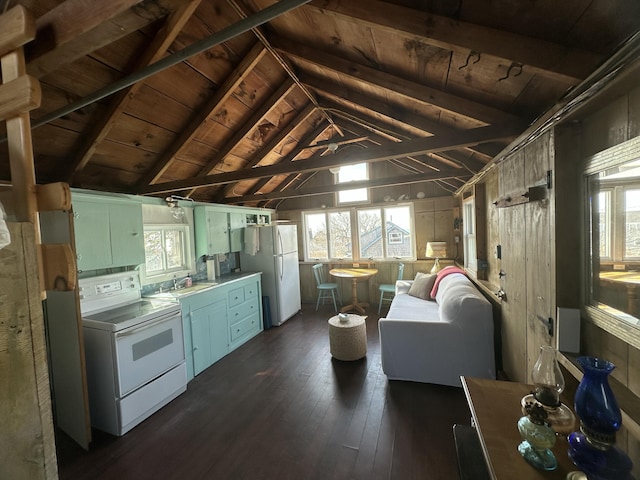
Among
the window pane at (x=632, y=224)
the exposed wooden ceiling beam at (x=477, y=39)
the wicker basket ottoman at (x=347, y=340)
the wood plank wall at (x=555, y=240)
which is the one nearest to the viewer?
the window pane at (x=632, y=224)

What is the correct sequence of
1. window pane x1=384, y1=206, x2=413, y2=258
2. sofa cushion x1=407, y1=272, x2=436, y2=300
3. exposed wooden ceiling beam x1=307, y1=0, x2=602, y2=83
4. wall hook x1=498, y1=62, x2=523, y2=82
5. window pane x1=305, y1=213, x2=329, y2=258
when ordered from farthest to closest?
1. window pane x1=305, y1=213, x2=329, y2=258
2. window pane x1=384, y1=206, x2=413, y2=258
3. sofa cushion x1=407, y1=272, x2=436, y2=300
4. wall hook x1=498, y1=62, x2=523, y2=82
5. exposed wooden ceiling beam x1=307, y1=0, x2=602, y2=83

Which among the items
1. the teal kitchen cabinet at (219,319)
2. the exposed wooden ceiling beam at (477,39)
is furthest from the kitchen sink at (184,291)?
the exposed wooden ceiling beam at (477,39)

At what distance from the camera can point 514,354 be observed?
2.20 meters

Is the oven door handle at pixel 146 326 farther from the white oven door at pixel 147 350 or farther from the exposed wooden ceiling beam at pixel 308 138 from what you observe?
the exposed wooden ceiling beam at pixel 308 138

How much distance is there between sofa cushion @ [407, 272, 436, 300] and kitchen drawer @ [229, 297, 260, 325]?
245 centimetres

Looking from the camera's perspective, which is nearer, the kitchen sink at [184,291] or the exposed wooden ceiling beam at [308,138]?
the kitchen sink at [184,291]

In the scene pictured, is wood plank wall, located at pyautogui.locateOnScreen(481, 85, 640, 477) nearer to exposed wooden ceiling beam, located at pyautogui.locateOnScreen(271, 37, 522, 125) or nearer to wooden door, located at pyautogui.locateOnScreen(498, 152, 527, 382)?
wooden door, located at pyautogui.locateOnScreen(498, 152, 527, 382)

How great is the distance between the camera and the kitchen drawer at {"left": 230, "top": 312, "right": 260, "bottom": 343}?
3.66 m

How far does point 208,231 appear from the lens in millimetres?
3873

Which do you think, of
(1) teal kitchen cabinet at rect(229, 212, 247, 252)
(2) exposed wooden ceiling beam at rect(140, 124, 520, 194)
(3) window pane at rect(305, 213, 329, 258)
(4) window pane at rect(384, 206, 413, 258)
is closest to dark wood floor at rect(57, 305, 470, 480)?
(1) teal kitchen cabinet at rect(229, 212, 247, 252)

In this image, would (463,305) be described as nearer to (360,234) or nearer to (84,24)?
(84,24)

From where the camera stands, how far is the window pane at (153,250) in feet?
10.8

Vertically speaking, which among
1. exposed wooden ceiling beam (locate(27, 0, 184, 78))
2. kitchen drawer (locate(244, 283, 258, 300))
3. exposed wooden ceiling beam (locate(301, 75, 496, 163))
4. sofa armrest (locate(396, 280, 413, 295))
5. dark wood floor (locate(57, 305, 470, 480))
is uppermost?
exposed wooden ceiling beam (locate(301, 75, 496, 163))

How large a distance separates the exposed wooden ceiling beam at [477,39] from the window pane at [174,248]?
332 centimetres
